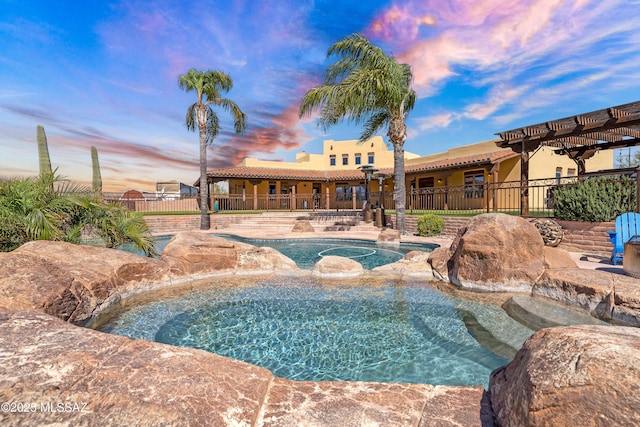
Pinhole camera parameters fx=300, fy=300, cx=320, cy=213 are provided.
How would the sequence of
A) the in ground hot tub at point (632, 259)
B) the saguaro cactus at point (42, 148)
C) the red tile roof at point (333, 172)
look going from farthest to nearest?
the red tile roof at point (333, 172) < the saguaro cactus at point (42, 148) < the in ground hot tub at point (632, 259)

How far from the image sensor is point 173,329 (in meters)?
4.06

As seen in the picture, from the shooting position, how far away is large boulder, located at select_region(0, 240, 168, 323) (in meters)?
3.40

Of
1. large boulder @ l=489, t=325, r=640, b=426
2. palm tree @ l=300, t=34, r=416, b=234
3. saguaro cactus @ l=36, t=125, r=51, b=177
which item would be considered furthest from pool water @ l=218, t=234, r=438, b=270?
saguaro cactus @ l=36, t=125, r=51, b=177

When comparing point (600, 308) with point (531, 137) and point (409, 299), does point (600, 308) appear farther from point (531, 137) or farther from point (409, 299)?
point (531, 137)

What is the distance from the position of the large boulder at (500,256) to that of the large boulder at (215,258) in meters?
3.77

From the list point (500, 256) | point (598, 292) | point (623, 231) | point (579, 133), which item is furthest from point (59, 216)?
point (579, 133)

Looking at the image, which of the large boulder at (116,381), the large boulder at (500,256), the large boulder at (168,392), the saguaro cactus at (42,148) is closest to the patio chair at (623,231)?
the large boulder at (500,256)

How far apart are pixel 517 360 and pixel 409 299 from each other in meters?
3.50

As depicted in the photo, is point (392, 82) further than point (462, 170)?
No

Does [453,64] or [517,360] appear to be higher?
[453,64]

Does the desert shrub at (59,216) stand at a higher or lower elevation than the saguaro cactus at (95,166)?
lower

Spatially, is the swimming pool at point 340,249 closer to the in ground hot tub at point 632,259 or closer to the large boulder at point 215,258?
the large boulder at point 215,258

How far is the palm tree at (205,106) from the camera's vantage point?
16891 mm

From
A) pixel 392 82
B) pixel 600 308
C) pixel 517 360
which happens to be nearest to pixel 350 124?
pixel 392 82
